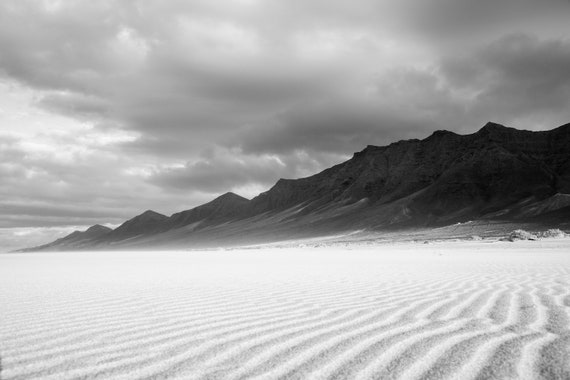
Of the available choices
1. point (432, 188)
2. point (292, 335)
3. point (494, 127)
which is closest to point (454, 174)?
point (432, 188)

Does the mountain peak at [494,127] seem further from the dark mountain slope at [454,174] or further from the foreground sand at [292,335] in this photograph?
the foreground sand at [292,335]

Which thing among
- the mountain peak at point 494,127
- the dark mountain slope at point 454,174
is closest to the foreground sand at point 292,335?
the dark mountain slope at point 454,174

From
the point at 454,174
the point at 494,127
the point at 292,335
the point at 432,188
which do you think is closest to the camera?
the point at 292,335

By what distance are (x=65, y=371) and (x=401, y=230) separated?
9704cm

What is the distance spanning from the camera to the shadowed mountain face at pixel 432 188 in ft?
333

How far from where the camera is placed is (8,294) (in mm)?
7652

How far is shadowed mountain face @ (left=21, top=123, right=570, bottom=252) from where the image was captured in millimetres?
101438

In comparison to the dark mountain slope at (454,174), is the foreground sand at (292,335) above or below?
below

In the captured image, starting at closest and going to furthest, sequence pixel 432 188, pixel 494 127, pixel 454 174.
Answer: pixel 432 188
pixel 454 174
pixel 494 127

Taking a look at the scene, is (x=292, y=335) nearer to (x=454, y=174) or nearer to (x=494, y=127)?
(x=454, y=174)

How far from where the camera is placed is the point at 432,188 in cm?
11812

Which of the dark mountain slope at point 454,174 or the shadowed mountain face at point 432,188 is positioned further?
the dark mountain slope at point 454,174

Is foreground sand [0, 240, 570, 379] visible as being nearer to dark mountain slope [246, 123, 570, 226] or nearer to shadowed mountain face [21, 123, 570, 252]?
shadowed mountain face [21, 123, 570, 252]

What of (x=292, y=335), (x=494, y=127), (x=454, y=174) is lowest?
(x=292, y=335)
